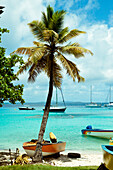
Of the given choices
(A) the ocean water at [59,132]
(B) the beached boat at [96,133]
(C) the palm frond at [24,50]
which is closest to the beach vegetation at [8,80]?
(C) the palm frond at [24,50]

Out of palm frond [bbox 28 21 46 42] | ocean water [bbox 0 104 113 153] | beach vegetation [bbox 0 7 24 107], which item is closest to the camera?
beach vegetation [bbox 0 7 24 107]

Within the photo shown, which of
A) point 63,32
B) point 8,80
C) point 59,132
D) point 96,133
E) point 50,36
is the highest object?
point 63,32

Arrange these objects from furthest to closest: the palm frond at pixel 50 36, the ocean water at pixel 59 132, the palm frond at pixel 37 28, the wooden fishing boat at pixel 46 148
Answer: the ocean water at pixel 59 132 < the wooden fishing boat at pixel 46 148 < the palm frond at pixel 37 28 < the palm frond at pixel 50 36

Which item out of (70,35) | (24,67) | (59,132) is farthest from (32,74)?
(59,132)

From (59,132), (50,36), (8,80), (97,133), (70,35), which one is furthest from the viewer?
(59,132)

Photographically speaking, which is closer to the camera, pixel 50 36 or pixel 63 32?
pixel 50 36

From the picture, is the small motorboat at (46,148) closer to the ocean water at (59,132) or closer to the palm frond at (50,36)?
the ocean water at (59,132)

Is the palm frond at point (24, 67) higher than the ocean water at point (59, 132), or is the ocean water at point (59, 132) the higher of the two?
the palm frond at point (24, 67)

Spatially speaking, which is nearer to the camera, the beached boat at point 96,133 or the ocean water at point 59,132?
the ocean water at point 59,132

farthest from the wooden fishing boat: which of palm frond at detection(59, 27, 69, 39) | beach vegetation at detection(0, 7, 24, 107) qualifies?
palm frond at detection(59, 27, 69, 39)

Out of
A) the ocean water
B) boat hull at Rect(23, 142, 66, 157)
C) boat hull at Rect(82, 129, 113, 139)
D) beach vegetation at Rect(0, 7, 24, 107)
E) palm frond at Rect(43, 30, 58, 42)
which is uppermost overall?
palm frond at Rect(43, 30, 58, 42)

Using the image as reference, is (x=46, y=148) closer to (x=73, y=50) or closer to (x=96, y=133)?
(x=73, y=50)

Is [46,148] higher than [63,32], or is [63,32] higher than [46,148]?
[63,32]

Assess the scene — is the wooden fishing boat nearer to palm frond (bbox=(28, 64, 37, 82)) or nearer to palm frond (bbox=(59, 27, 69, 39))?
palm frond (bbox=(28, 64, 37, 82))
